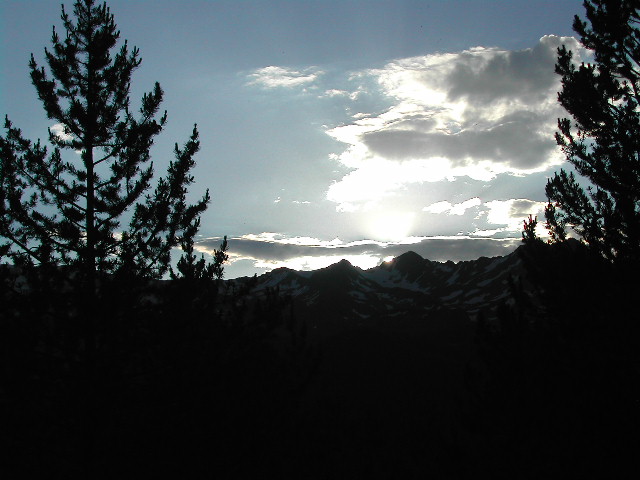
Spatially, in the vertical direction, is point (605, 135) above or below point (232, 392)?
above

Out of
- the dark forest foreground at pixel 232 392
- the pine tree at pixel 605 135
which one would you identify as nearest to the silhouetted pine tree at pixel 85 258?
the dark forest foreground at pixel 232 392

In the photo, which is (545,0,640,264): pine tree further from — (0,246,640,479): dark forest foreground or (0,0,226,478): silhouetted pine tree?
(0,0,226,478): silhouetted pine tree

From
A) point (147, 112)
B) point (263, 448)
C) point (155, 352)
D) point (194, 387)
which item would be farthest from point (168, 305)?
point (147, 112)

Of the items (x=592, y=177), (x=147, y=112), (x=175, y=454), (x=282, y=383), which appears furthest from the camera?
(x=592, y=177)

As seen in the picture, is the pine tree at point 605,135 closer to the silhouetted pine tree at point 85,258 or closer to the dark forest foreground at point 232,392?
the dark forest foreground at point 232,392

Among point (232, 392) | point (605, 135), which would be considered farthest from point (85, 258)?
point (605, 135)

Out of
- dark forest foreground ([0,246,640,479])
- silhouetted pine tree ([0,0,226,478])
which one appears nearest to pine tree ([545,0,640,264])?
dark forest foreground ([0,246,640,479])

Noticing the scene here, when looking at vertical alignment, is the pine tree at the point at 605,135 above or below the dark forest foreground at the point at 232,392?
above

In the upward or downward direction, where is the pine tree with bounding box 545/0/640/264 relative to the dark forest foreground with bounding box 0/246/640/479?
upward

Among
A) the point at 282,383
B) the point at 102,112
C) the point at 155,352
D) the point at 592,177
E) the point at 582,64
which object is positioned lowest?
the point at 282,383

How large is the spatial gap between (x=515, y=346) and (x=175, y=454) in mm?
8986

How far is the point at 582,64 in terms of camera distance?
480 inches

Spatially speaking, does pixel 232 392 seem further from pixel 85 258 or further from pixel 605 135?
pixel 605 135

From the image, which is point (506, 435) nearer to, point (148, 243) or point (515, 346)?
A: point (515, 346)
